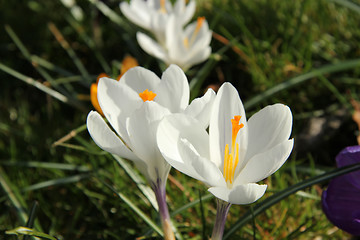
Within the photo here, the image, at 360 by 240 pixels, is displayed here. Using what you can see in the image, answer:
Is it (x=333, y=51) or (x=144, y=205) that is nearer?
(x=144, y=205)

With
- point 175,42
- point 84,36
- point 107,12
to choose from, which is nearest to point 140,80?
point 175,42

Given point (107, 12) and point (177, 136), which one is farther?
point (107, 12)

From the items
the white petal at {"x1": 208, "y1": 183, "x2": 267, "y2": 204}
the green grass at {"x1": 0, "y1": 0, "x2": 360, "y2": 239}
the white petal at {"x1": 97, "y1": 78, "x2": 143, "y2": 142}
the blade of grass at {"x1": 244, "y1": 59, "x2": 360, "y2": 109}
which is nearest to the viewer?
the white petal at {"x1": 208, "y1": 183, "x2": 267, "y2": 204}

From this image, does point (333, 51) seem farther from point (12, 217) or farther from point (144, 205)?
point (12, 217)

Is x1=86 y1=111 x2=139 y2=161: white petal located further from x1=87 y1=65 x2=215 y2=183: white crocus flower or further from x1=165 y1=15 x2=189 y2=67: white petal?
x1=165 y1=15 x2=189 y2=67: white petal

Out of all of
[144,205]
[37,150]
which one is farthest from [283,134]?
[37,150]

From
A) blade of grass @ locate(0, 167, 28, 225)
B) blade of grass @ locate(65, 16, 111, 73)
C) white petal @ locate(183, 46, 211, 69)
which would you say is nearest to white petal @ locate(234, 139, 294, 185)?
blade of grass @ locate(0, 167, 28, 225)

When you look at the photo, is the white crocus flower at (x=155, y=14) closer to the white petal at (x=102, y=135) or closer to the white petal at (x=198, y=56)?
the white petal at (x=198, y=56)

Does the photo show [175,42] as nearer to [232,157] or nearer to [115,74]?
[115,74]
